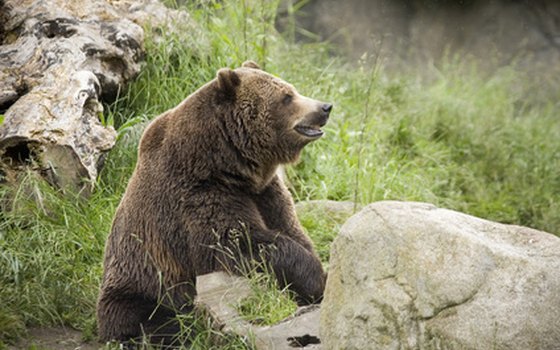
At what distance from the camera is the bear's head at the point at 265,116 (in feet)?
16.0

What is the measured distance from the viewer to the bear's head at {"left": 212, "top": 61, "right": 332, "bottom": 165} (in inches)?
192

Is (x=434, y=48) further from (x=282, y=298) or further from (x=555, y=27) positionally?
(x=282, y=298)

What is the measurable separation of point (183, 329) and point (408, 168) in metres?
4.05

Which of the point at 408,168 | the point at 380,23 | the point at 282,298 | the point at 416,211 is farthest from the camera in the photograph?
the point at 380,23

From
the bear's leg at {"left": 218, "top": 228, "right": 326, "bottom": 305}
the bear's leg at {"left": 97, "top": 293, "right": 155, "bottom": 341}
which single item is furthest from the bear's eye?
the bear's leg at {"left": 97, "top": 293, "right": 155, "bottom": 341}

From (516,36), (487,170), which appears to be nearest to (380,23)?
(516,36)

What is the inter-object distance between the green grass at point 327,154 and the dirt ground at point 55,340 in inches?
2.3

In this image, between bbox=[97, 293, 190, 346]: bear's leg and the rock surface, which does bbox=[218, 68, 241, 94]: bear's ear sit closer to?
the rock surface

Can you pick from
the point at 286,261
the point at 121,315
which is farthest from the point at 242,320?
the point at 121,315

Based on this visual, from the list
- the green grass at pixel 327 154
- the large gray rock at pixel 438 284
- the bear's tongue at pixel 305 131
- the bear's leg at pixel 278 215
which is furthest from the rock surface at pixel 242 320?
the bear's tongue at pixel 305 131

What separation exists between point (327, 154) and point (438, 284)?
13.7ft

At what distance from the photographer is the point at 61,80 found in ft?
19.6

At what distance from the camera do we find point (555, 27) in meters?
11.9

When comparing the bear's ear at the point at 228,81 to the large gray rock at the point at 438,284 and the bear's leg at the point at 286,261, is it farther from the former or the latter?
the large gray rock at the point at 438,284
